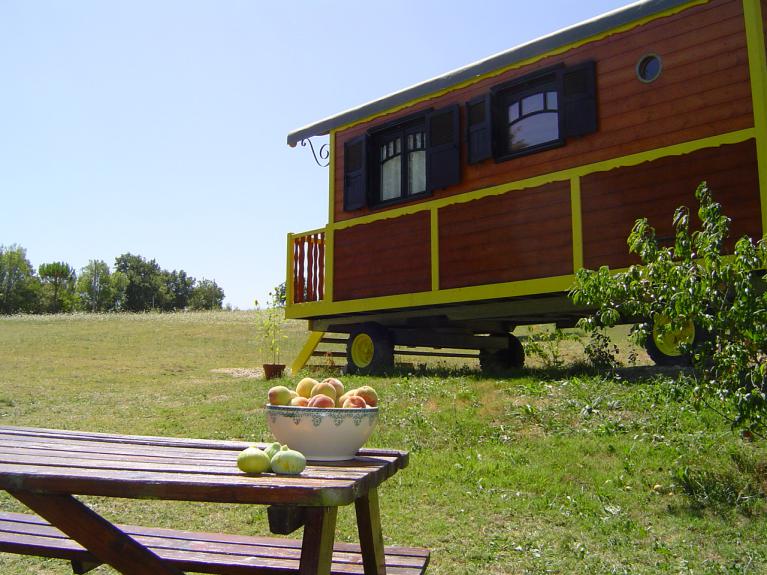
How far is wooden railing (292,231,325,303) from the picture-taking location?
11617 millimetres

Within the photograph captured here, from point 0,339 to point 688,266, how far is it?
75.3 feet

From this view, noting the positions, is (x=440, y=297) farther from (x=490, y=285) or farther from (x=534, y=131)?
(x=534, y=131)

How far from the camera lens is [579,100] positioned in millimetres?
8625

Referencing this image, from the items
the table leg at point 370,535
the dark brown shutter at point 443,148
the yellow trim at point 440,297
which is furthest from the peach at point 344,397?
the dark brown shutter at point 443,148

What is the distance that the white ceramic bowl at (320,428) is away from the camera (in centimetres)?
233

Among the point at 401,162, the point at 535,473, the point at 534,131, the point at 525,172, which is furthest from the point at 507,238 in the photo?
the point at 535,473

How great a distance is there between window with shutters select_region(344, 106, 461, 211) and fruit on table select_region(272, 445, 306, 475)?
8.15 meters

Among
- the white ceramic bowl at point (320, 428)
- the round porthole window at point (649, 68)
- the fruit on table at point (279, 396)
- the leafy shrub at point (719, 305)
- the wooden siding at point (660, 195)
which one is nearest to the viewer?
the white ceramic bowl at point (320, 428)

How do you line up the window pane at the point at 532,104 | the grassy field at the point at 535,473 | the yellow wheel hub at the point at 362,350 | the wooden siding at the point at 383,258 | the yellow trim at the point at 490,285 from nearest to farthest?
1. the grassy field at the point at 535,473
2. the yellow trim at the point at 490,285
3. the window pane at the point at 532,104
4. the wooden siding at the point at 383,258
5. the yellow wheel hub at the point at 362,350

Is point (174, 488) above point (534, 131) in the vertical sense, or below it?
below

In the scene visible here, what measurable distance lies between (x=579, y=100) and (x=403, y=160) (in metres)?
3.08

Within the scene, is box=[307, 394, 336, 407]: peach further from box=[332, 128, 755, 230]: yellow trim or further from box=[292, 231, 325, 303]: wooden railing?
box=[292, 231, 325, 303]: wooden railing

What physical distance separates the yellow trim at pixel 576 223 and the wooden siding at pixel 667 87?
0.46 metres

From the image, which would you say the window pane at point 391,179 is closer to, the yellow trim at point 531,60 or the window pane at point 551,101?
the yellow trim at point 531,60
